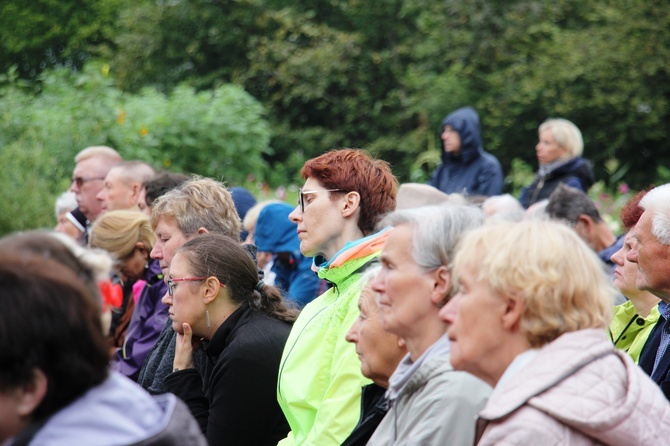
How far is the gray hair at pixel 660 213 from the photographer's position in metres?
4.00

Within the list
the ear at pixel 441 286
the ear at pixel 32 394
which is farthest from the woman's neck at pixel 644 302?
the ear at pixel 32 394

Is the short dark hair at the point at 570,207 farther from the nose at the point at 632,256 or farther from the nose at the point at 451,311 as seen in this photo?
the nose at the point at 451,311

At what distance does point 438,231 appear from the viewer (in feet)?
10.6

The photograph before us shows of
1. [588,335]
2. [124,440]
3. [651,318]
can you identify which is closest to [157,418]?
[124,440]

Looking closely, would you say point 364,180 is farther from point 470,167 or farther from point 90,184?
point 470,167

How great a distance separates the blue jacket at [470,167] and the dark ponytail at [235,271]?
5836 mm

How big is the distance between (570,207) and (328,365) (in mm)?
3443

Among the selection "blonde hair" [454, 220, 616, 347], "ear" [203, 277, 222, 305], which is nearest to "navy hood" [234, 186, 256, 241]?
"ear" [203, 277, 222, 305]

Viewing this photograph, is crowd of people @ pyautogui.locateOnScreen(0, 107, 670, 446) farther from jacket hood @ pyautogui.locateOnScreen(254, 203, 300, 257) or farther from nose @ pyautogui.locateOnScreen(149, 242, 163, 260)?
jacket hood @ pyautogui.locateOnScreen(254, 203, 300, 257)

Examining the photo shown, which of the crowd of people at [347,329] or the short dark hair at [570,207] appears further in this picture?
the short dark hair at [570,207]

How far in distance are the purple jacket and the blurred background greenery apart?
610 centimetres

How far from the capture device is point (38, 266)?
203 centimetres

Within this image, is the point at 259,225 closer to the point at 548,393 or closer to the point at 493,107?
the point at 548,393

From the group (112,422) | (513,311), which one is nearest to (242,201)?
(513,311)
